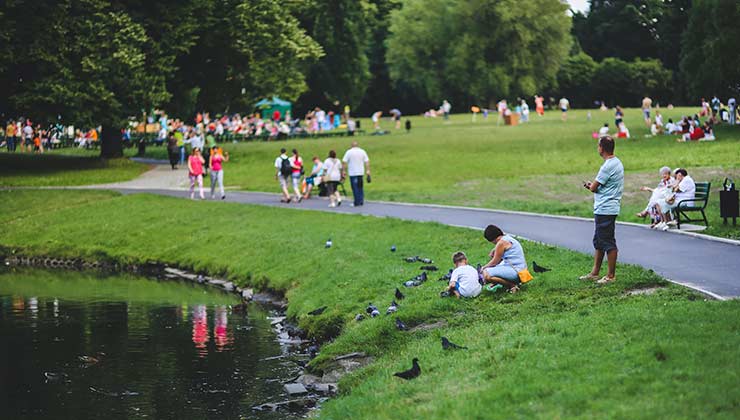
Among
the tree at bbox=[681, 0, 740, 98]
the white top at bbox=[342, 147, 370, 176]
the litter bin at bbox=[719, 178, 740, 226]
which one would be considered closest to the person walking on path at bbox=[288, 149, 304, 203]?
the white top at bbox=[342, 147, 370, 176]

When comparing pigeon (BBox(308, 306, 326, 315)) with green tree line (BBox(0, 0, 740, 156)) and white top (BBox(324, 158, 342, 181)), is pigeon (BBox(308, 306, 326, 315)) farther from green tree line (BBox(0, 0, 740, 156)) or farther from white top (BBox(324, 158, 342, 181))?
green tree line (BBox(0, 0, 740, 156))

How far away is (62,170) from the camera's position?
51.2 m

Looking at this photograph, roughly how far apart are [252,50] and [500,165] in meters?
14.1

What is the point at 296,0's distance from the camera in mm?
59812

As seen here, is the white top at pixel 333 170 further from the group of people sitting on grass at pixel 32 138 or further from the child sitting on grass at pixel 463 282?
the group of people sitting on grass at pixel 32 138

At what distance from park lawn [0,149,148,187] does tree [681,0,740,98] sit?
26742 mm

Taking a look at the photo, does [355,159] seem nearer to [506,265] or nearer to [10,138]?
[506,265]

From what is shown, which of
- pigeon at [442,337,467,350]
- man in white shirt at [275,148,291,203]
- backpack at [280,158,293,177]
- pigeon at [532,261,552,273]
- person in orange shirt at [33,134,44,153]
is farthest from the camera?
person in orange shirt at [33,134,44,153]

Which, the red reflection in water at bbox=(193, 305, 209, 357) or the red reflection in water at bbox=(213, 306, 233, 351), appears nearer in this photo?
the red reflection in water at bbox=(193, 305, 209, 357)

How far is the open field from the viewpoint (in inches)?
1501

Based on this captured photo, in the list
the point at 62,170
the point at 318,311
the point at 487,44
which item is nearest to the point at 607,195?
the point at 318,311

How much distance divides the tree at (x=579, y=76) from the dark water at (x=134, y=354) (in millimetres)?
81633

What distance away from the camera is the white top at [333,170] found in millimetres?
36812

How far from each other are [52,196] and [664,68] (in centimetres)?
7256
